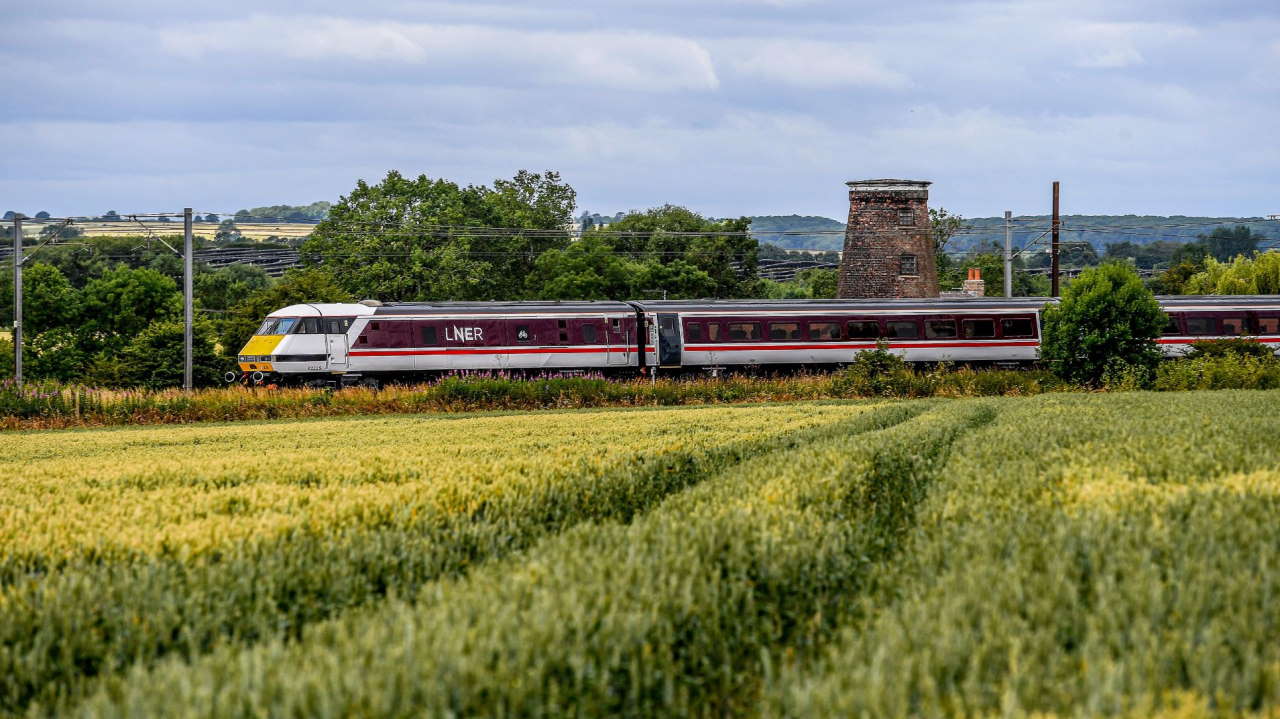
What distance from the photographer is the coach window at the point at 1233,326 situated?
43.0 m

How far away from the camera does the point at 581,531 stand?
8.81 meters

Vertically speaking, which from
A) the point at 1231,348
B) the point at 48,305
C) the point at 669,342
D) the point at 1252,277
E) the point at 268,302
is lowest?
the point at 1231,348

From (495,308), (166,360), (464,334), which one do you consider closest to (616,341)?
(495,308)

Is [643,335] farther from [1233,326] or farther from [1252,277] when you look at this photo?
[1252,277]

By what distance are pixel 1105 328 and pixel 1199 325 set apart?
9275 millimetres

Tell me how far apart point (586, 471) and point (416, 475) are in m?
1.63

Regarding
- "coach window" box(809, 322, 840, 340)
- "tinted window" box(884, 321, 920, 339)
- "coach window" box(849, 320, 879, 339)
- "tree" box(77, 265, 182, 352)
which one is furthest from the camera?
"tree" box(77, 265, 182, 352)

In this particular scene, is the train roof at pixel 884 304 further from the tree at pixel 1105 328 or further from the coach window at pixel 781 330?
the tree at pixel 1105 328

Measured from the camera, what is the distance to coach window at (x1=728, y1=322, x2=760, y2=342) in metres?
40.5

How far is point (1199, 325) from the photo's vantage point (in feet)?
141

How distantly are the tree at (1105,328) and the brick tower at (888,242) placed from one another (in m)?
23.7

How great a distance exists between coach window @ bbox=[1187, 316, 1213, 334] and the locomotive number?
2451cm

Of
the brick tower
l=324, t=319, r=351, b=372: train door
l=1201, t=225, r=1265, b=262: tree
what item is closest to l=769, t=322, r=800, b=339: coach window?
l=324, t=319, r=351, b=372: train door

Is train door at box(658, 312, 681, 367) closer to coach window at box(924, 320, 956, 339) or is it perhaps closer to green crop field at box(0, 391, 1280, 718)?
coach window at box(924, 320, 956, 339)
